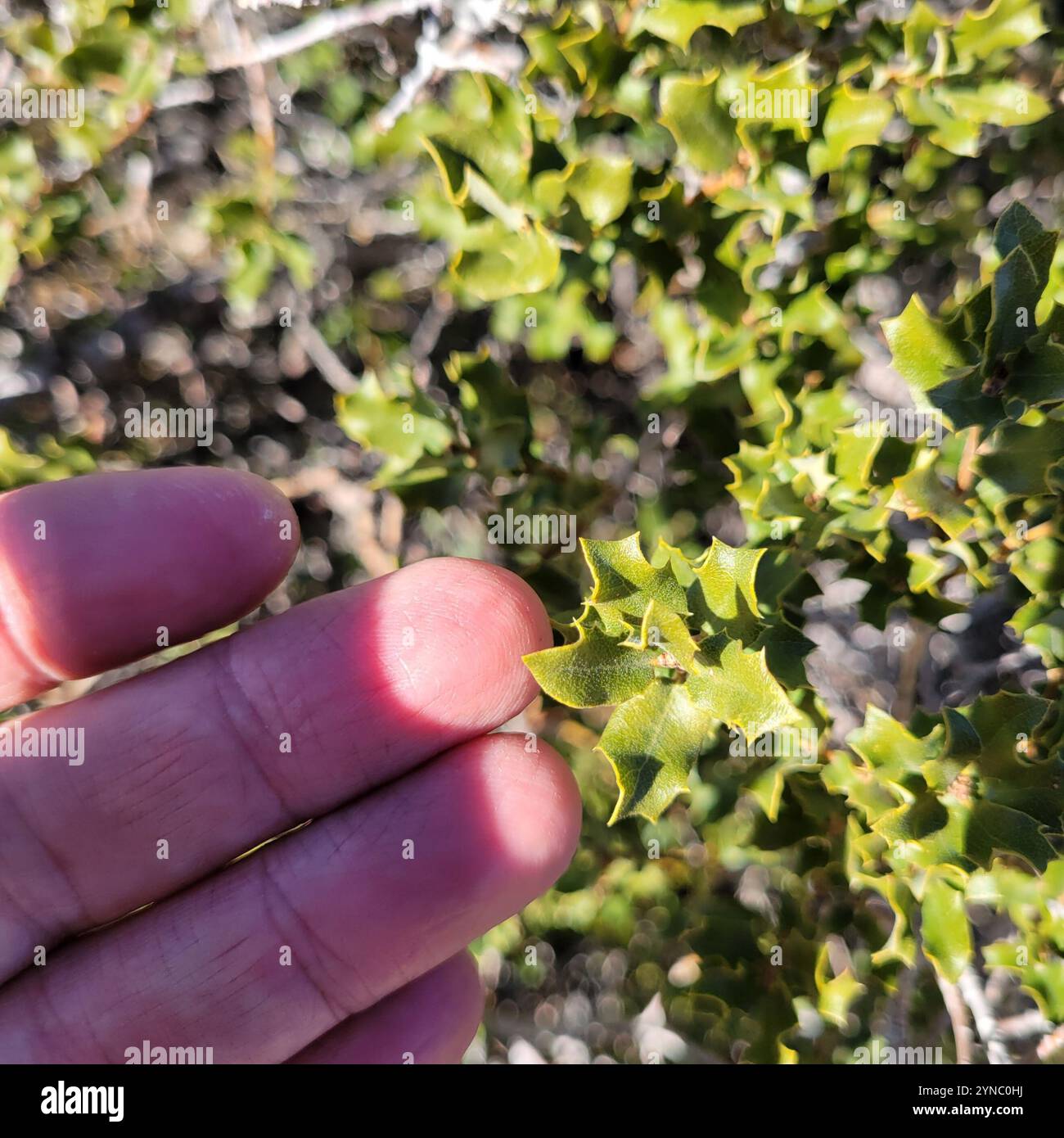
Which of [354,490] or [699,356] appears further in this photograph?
[354,490]

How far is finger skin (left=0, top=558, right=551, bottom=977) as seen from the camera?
176 cm

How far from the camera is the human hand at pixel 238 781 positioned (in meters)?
1.71

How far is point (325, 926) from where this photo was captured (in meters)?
1.78

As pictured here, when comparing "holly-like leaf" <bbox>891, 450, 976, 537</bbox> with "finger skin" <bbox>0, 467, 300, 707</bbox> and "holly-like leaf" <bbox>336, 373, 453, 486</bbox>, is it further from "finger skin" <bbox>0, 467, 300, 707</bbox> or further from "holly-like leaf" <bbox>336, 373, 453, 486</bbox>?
"finger skin" <bbox>0, 467, 300, 707</bbox>

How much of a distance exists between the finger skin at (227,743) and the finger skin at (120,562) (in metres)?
0.12

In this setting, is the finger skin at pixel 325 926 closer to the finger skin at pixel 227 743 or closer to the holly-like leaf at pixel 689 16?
the finger skin at pixel 227 743

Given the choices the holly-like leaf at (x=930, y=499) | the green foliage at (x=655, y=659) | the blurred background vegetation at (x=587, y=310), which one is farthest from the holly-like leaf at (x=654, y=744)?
the holly-like leaf at (x=930, y=499)

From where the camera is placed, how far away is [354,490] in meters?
2.36

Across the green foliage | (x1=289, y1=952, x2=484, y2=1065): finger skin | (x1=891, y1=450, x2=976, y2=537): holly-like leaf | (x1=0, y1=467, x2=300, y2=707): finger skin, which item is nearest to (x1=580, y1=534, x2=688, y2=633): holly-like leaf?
the green foliage

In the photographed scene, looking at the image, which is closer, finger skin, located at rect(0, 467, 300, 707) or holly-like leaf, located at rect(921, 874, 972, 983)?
holly-like leaf, located at rect(921, 874, 972, 983)

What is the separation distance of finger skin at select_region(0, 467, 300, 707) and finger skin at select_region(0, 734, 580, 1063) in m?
0.51

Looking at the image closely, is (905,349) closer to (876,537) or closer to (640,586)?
(876,537)

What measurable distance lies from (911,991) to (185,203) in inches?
101
